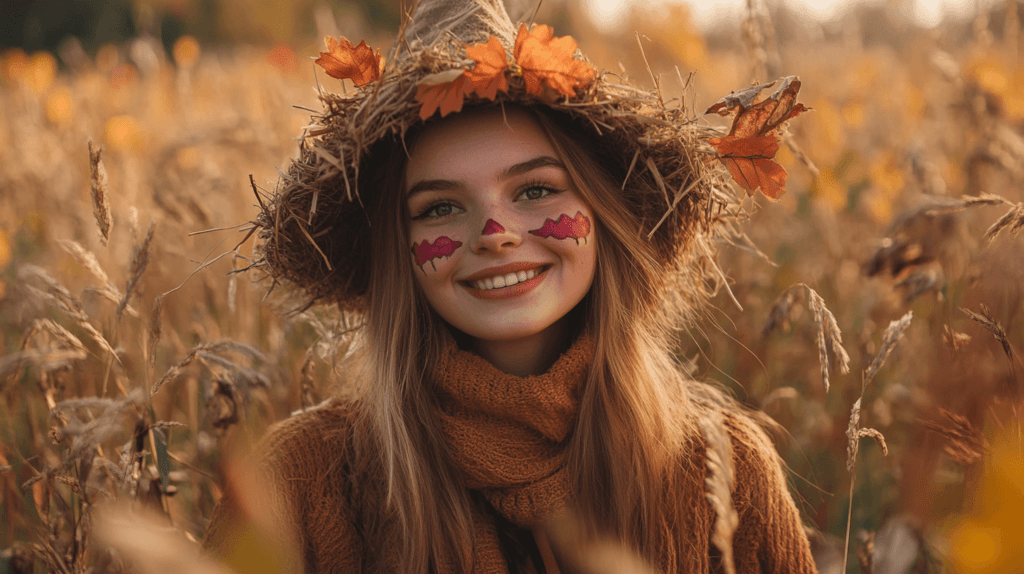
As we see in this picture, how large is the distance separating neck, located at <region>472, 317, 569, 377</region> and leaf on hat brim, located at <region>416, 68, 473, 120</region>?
61 cm

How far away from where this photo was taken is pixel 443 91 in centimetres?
149

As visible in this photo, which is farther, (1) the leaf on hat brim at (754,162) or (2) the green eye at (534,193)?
(2) the green eye at (534,193)

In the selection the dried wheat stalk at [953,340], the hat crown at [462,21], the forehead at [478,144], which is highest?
the hat crown at [462,21]

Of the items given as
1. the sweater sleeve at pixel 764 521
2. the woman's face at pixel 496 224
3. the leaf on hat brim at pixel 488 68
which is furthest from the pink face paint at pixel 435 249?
the sweater sleeve at pixel 764 521

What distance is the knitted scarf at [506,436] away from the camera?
5.33 feet

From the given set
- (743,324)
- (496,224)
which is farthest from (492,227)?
(743,324)

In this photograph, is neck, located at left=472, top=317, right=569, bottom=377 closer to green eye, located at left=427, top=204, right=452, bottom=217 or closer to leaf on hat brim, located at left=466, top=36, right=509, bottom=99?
green eye, located at left=427, top=204, right=452, bottom=217

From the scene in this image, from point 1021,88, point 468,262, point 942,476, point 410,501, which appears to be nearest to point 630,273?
point 468,262

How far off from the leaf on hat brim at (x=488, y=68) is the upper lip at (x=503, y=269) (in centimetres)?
37

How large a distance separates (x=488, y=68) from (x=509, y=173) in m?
0.26

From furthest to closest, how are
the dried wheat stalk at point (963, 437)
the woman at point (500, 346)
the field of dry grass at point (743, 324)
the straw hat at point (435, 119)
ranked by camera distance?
the woman at point (500, 346)
the straw hat at point (435, 119)
the field of dry grass at point (743, 324)
the dried wheat stalk at point (963, 437)

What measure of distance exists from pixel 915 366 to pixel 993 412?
116 centimetres

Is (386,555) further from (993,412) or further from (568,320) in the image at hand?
(993,412)

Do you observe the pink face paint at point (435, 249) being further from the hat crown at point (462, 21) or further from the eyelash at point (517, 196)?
the hat crown at point (462, 21)
